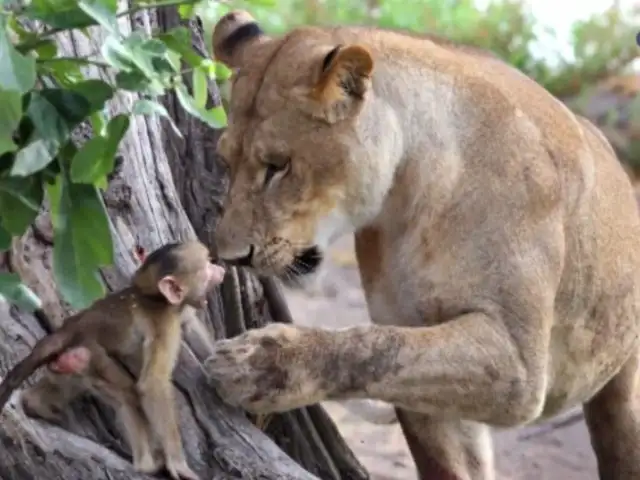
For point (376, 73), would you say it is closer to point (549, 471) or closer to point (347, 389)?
point (347, 389)

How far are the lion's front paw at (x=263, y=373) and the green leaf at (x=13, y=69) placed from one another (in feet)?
3.65

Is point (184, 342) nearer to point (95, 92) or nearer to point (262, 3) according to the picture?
point (262, 3)

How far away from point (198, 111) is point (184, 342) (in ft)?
2.86

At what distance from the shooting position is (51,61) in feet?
6.01

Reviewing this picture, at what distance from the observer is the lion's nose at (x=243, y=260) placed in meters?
2.61

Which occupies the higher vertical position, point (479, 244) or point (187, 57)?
point (187, 57)

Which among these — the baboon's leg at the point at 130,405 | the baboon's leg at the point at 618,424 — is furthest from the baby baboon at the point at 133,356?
the baboon's leg at the point at 618,424

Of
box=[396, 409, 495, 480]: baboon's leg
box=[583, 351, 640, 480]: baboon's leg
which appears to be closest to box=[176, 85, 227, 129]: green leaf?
box=[396, 409, 495, 480]: baboon's leg

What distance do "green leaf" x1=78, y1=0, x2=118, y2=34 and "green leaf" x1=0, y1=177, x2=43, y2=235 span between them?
0.30 metres

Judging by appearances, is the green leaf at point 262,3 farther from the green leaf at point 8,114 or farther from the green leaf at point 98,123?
the green leaf at point 8,114

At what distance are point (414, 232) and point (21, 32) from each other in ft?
3.87

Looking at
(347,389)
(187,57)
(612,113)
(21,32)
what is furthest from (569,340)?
(612,113)

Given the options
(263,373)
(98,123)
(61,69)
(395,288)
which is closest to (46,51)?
(61,69)

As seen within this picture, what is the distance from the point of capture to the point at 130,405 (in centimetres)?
243
